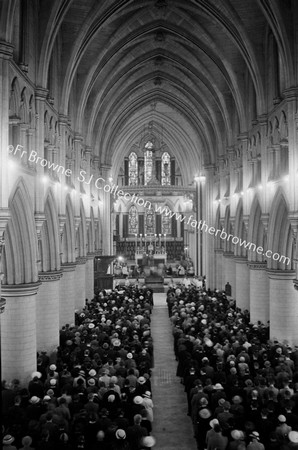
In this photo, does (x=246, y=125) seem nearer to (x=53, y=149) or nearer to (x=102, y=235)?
(x=53, y=149)

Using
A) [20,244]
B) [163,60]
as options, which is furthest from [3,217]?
[163,60]

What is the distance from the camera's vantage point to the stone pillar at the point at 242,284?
26.7m

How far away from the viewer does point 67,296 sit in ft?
74.1

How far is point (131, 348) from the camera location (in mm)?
16141

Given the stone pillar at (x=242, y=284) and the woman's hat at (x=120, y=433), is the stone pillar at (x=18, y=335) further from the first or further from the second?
the stone pillar at (x=242, y=284)

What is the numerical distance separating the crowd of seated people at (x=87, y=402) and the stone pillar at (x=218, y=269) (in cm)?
1810

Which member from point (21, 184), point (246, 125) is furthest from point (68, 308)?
point (246, 125)

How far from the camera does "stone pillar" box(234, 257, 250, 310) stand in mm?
26719

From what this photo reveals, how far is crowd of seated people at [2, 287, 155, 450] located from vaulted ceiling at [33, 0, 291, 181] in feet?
32.4

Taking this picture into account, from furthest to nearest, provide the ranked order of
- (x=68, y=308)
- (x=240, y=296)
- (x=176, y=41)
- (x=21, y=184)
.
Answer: (x=176, y=41), (x=240, y=296), (x=68, y=308), (x=21, y=184)

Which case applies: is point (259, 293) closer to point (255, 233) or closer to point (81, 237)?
point (255, 233)

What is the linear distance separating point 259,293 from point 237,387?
11.7m

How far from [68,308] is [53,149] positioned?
7677 mm

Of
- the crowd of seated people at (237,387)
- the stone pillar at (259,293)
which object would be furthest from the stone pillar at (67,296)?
the stone pillar at (259,293)
